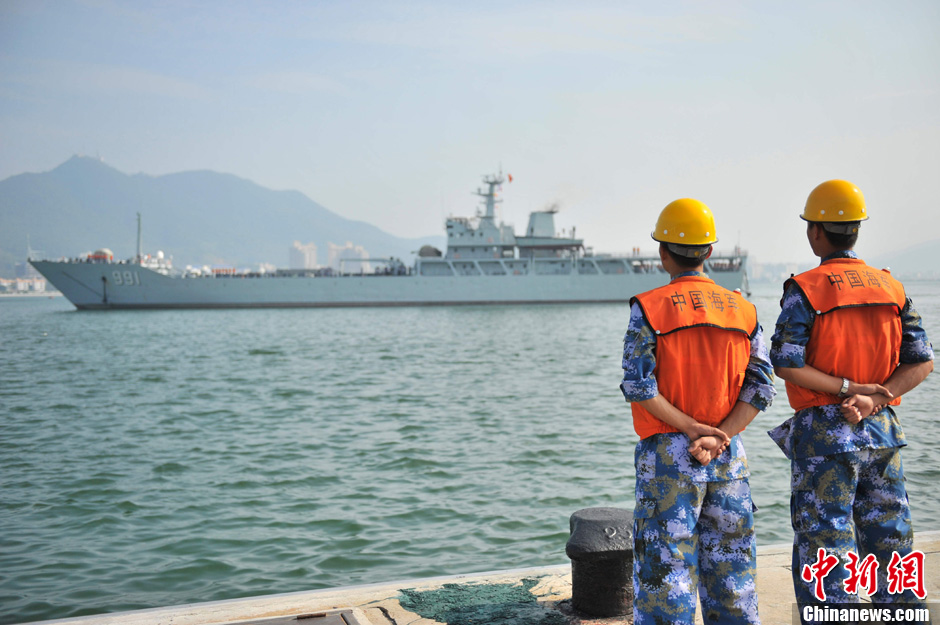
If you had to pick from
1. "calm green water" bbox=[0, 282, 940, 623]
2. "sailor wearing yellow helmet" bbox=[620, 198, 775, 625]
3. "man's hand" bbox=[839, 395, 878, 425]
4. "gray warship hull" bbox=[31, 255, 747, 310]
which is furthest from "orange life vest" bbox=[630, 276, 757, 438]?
"gray warship hull" bbox=[31, 255, 747, 310]

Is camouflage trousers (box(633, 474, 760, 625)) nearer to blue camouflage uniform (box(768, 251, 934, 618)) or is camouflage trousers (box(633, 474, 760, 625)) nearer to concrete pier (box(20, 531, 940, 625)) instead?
blue camouflage uniform (box(768, 251, 934, 618))

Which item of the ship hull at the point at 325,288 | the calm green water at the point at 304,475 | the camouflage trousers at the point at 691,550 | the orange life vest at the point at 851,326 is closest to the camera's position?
the camouflage trousers at the point at 691,550

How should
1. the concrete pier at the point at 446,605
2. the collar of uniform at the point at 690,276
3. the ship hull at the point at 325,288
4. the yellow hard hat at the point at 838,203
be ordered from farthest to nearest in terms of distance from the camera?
the ship hull at the point at 325,288 → the concrete pier at the point at 446,605 → the yellow hard hat at the point at 838,203 → the collar of uniform at the point at 690,276

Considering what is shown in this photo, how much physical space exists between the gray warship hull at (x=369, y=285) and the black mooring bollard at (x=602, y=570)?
4742 centimetres

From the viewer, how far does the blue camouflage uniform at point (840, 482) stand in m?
2.40

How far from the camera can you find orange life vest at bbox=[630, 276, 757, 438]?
7.38ft

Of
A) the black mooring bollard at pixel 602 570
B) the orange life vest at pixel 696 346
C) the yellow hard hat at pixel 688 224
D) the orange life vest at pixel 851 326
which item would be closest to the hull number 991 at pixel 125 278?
the black mooring bollard at pixel 602 570

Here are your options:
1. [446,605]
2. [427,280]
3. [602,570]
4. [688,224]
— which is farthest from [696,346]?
[427,280]

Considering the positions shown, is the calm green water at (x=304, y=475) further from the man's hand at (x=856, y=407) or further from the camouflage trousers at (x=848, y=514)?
the man's hand at (x=856, y=407)

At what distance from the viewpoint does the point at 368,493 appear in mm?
6824

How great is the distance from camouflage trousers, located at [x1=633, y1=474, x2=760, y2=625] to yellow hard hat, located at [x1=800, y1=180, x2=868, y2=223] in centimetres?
111

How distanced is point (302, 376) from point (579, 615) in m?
14.2

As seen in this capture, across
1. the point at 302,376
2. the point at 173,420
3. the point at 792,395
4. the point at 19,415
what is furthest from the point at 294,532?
the point at 302,376

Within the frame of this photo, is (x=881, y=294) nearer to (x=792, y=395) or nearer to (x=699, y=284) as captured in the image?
(x=792, y=395)
